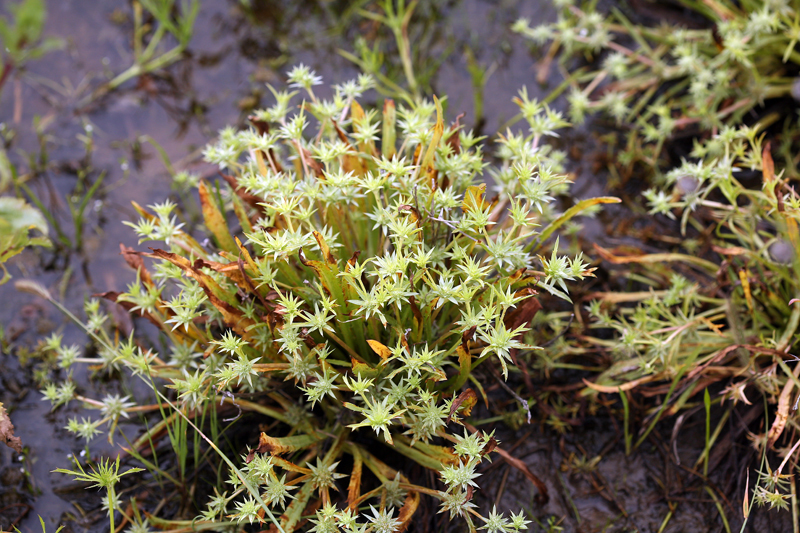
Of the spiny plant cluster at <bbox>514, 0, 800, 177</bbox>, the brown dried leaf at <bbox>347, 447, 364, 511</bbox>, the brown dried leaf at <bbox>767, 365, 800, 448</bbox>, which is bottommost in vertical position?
the brown dried leaf at <bbox>767, 365, 800, 448</bbox>

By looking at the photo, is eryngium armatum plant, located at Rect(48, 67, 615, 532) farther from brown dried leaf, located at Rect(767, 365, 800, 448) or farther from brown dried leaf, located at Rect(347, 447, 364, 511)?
brown dried leaf, located at Rect(767, 365, 800, 448)

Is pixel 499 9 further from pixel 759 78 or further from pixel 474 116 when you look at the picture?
pixel 759 78

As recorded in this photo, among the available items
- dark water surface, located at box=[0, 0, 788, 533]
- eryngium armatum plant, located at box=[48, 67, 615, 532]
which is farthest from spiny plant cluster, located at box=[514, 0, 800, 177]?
eryngium armatum plant, located at box=[48, 67, 615, 532]

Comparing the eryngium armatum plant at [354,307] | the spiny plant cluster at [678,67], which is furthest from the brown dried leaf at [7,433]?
the spiny plant cluster at [678,67]

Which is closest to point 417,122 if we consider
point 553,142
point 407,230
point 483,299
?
point 407,230

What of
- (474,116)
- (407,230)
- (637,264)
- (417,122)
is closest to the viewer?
(407,230)

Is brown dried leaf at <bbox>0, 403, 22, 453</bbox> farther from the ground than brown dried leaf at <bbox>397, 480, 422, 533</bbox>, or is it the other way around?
brown dried leaf at <bbox>0, 403, 22, 453</bbox>
